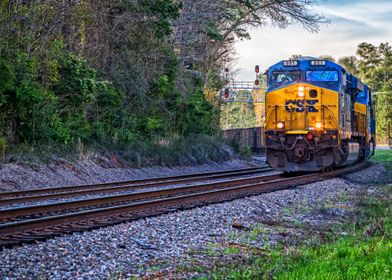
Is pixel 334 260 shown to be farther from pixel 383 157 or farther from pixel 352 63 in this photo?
pixel 352 63

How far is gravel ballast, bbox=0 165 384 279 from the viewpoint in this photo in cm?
632

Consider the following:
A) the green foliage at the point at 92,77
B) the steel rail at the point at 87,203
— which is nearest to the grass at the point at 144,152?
the green foliage at the point at 92,77

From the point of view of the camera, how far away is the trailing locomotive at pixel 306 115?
64.2 ft

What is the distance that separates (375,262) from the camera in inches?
256

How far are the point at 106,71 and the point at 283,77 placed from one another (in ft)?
21.6

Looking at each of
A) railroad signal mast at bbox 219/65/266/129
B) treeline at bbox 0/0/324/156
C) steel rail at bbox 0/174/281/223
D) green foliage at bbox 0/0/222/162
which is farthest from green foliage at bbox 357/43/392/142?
steel rail at bbox 0/174/281/223

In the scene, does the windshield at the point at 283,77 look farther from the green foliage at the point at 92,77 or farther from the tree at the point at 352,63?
the tree at the point at 352,63

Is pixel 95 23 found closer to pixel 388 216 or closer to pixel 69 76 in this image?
pixel 69 76

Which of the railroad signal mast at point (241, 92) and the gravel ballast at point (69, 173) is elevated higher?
the railroad signal mast at point (241, 92)

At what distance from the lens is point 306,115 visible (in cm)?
1991

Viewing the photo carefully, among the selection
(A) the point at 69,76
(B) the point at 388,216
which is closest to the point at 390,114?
(A) the point at 69,76

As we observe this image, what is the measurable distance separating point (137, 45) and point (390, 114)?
6307 centimetres

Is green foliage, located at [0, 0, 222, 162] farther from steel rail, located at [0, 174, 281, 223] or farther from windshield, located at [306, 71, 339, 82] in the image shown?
windshield, located at [306, 71, 339, 82]

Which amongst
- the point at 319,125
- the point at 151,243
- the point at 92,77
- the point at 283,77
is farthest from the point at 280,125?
the point at 151,243
